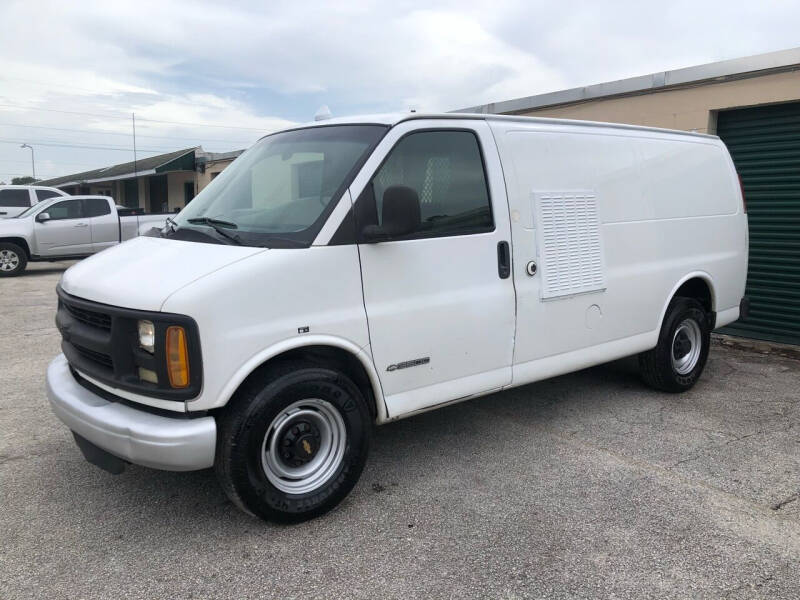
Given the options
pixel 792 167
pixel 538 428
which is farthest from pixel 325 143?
pixel 792 167

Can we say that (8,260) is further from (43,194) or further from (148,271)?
(148,271)

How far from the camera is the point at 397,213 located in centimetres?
342

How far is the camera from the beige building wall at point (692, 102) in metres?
7.30

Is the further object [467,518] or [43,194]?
[43,194]

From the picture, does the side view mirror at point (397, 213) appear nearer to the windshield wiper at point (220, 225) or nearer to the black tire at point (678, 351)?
the windshield wiper at point (220, 225)

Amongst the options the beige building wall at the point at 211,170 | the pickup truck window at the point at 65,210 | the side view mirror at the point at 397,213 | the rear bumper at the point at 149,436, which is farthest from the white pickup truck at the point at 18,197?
the side view mirror at the point at 397,213

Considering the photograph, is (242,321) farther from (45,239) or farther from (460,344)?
(45,239)

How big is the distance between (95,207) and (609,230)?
13.9 meters

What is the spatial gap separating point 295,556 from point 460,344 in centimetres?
152

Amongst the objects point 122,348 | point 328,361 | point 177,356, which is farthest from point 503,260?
point 122,348

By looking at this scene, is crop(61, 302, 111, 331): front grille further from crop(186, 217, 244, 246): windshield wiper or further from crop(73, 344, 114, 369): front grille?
crop(186, 217, 244, 246): windshield wiper

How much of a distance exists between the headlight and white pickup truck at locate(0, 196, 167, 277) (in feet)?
38.7

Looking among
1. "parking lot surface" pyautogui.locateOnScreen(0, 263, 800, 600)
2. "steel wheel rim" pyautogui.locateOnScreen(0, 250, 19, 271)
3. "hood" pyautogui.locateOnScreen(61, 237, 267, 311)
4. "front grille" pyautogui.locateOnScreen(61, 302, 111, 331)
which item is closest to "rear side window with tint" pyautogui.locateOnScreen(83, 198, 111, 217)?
"steel wheel rim" pyautogui.locateOnScreen(0, 250, 19, 271)

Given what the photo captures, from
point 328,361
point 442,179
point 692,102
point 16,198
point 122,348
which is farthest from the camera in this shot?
point 16,198
